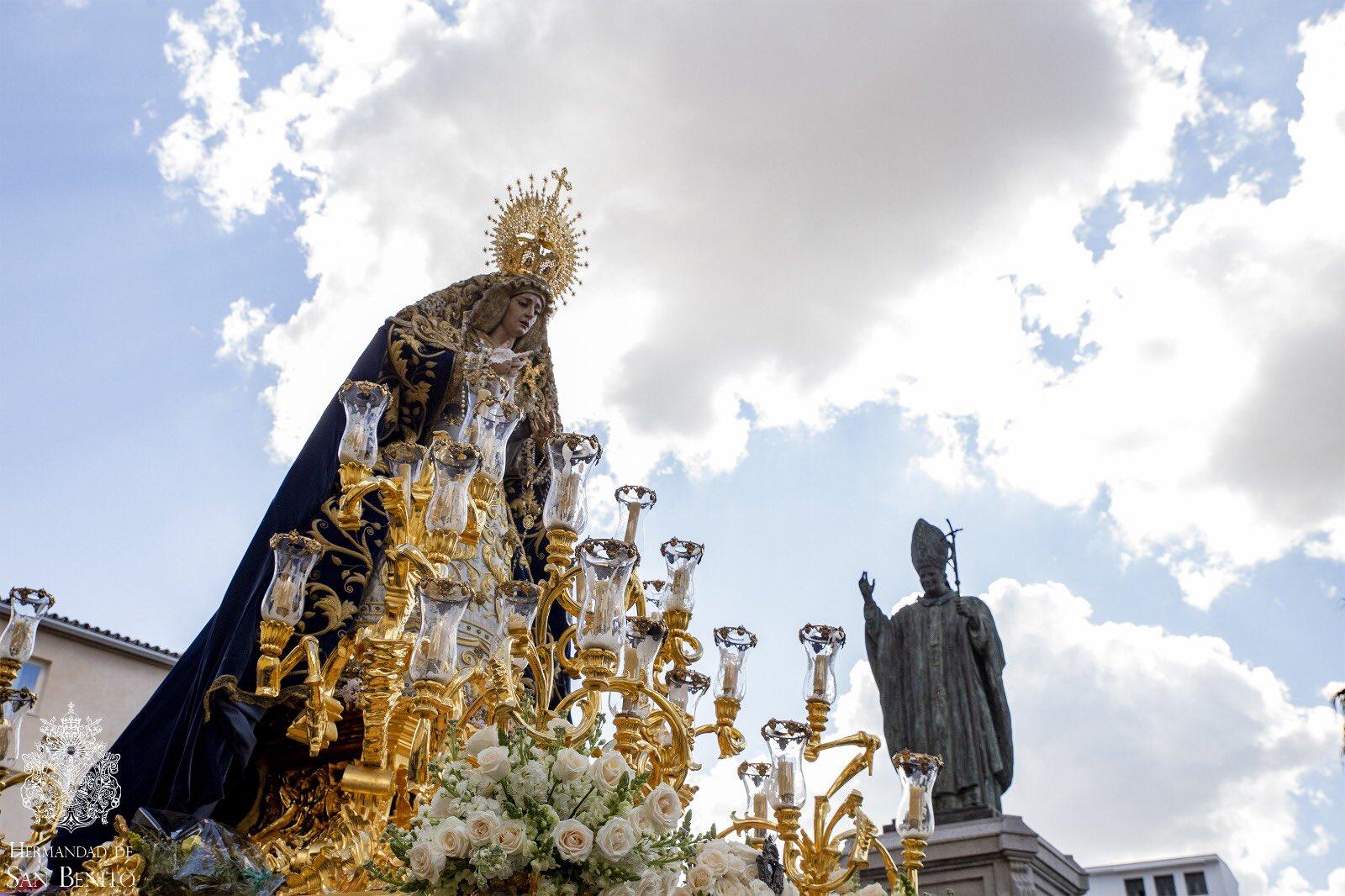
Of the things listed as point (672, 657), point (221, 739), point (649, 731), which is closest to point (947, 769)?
point (672, 657)

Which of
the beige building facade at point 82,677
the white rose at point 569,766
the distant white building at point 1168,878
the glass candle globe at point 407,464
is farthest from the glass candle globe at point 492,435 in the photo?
the distant white building at point 1168,878

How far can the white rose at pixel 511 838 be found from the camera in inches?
144

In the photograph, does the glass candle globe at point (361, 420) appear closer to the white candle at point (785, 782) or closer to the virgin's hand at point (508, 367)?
the virgin's hand at point (508, 367)

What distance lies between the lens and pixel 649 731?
5727mm

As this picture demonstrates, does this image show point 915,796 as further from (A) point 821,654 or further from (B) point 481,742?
(B) point 481,742

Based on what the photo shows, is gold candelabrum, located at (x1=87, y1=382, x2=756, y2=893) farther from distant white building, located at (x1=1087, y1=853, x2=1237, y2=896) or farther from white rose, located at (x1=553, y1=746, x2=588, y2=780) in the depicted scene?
distant white building, located at (x1=1087, y1=853, x2=1237, y2=896)

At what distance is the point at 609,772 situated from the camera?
3.91 m

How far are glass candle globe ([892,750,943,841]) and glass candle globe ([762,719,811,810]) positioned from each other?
54 cm

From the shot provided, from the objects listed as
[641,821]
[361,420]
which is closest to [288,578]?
[361,420]

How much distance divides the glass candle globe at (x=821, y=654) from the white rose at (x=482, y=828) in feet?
9.29

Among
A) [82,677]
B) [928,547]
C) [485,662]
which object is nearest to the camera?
[485,662]

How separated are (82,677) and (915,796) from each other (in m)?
16.6

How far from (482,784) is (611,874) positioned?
1.72ft

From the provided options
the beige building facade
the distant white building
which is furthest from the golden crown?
the distant white building
